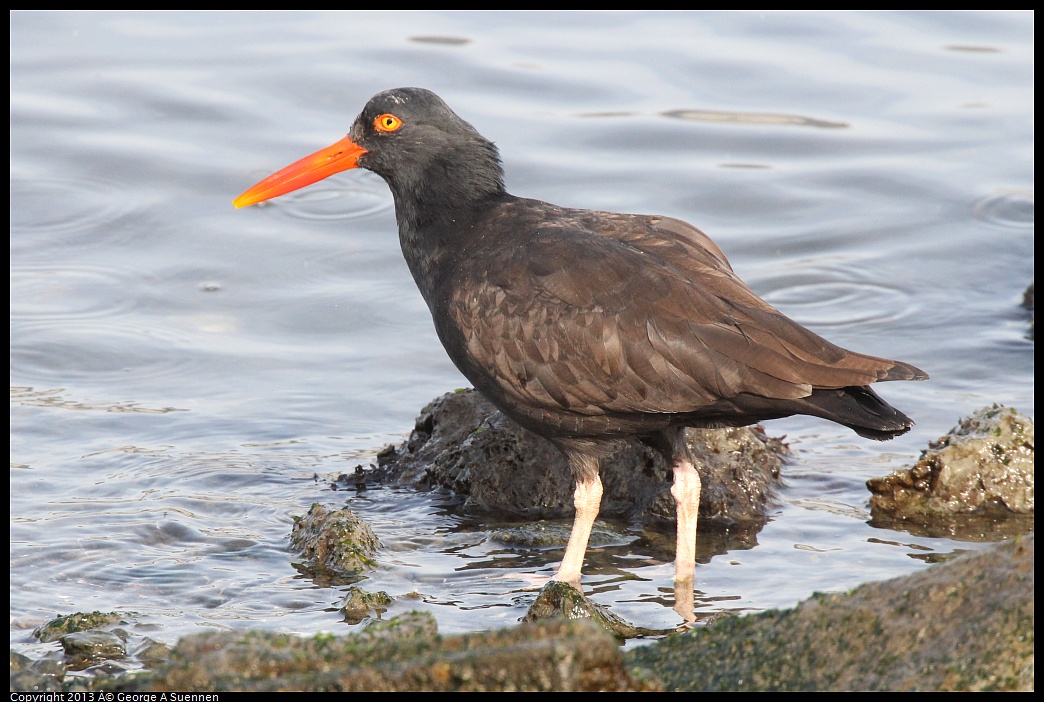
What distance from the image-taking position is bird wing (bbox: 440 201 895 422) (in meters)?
4.75

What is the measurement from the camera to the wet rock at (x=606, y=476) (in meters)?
5.86

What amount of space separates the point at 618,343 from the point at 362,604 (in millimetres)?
1400

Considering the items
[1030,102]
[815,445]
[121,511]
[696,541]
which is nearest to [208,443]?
[121,511]

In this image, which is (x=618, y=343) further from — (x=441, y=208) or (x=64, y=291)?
(x=64, y=291)

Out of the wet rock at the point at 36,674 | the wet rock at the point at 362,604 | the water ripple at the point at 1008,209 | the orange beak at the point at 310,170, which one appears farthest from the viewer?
the water ripple at the point at 1008,209

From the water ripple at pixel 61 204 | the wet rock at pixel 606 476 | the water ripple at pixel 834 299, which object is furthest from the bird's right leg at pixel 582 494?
the water ripple at pixel 61 204

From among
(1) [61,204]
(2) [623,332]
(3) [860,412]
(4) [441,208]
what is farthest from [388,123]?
(1) [61,204]

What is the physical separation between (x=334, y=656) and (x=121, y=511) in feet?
10.5

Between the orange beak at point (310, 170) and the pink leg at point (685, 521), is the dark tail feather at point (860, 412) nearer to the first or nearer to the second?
the pink leg at point (685, 521)

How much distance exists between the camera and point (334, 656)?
294 cm

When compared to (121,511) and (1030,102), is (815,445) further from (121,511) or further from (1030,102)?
(1030,102)

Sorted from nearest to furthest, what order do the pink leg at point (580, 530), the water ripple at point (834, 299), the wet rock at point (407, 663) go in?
the wet rock at point (407, 663) < the pink leg at point (580, 530) < the water ripple at point (834, 299)

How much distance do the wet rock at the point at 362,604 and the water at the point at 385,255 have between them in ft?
0.31

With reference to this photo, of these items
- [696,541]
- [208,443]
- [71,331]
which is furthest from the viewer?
[71,331]
